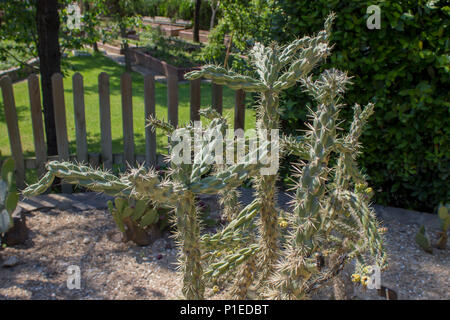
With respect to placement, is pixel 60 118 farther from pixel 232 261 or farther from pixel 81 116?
pixel 232 261

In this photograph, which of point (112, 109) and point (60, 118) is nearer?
point (60, 118)

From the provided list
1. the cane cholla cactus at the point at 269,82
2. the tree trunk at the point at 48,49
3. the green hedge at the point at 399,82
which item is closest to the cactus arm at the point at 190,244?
the cane cholla cactus at the point at 269,82

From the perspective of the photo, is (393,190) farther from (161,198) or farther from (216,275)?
(161,198)

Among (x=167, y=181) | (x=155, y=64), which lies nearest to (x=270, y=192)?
(x=167, y=181)

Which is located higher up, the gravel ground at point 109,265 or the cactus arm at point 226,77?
the cactus arm at point 226,77

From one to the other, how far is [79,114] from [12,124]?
73 cm

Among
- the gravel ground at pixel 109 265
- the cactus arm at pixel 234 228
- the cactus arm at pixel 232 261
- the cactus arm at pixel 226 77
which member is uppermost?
the cactus arm at pixel 226 77

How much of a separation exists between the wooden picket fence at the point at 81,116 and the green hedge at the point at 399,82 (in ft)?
4.29

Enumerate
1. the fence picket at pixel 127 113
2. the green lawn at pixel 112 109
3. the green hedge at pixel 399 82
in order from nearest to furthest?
1. the green hedge at pixel 399 82
2. the fence picket at pixel 127 113
3. the green lawn at pixel 112 109

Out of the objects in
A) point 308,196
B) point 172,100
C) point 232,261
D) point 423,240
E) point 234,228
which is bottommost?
point 423,240

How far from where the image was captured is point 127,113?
15.6ft

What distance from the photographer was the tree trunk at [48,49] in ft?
15.1

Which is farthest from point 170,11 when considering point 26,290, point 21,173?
point 26,290

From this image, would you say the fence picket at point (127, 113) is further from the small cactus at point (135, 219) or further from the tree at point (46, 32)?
the small cactus at point (135, 219)
